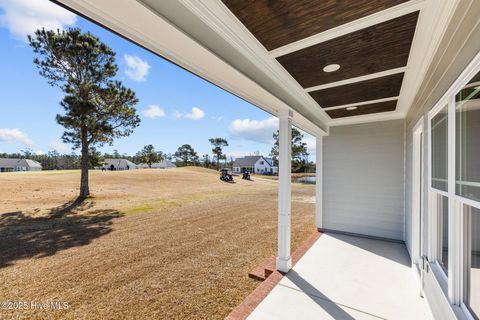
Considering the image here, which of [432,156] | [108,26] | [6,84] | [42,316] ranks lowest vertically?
[42,316]

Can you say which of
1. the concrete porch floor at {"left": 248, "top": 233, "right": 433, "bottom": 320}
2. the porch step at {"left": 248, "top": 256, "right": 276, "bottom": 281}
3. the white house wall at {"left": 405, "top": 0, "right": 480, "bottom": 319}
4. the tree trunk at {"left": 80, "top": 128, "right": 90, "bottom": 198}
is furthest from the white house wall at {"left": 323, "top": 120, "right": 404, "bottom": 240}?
the tree trunk at {"left": 80, "top": 128, "right": 90, "bottom": 198}

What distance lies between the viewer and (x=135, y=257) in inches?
165

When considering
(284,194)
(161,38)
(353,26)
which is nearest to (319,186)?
(284,194)

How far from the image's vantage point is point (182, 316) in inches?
100

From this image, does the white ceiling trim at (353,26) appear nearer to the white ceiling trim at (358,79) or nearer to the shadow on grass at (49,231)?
the white ceiling trim at (358,79)

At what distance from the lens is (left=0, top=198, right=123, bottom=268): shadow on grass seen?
4.59 metres

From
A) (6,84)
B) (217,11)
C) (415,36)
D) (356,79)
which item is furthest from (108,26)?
(6,84)

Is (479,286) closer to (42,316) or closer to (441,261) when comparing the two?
(441,261)


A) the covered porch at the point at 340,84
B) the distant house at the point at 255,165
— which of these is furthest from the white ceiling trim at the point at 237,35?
the distant house at the point at 255,165

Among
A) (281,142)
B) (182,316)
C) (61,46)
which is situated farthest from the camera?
(61,46)

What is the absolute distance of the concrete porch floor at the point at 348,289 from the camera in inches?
95.3

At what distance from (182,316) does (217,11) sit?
10.1 feet

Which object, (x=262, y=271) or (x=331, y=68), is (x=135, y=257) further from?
(x=331, y=68)

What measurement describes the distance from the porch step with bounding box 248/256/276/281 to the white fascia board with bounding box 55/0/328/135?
2720 millimetres
